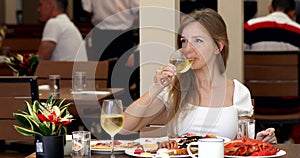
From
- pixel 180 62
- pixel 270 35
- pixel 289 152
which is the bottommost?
pixel 289 152

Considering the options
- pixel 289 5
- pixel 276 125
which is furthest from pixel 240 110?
pixel 289 5

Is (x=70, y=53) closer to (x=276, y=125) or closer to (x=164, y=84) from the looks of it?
(x=276, y=125)

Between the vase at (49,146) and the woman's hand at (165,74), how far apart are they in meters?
0.55

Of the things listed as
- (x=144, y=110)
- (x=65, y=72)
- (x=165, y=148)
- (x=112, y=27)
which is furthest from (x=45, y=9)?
(x=165, y=148)

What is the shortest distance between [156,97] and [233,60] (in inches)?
70.8

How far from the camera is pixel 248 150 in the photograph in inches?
107

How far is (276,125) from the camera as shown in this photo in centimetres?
689

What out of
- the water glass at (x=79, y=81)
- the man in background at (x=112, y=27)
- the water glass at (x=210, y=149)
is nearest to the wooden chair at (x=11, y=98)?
Answer: the water glass at (x=79, y=81)

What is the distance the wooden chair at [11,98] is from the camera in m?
4.42

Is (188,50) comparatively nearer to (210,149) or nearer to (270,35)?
(210,149)

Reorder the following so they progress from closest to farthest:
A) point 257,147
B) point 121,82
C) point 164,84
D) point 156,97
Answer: point 257,147 < point 164,84 < point 156,97 < point 121,82

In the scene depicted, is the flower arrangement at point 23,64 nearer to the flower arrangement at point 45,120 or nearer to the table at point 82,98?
Result: the table at point 82,98

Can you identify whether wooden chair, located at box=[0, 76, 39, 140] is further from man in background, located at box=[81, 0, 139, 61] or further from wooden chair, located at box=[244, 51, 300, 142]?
man in background, located at box=[81, 0, 139, 61]

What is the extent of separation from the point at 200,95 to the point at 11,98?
1464 mm
